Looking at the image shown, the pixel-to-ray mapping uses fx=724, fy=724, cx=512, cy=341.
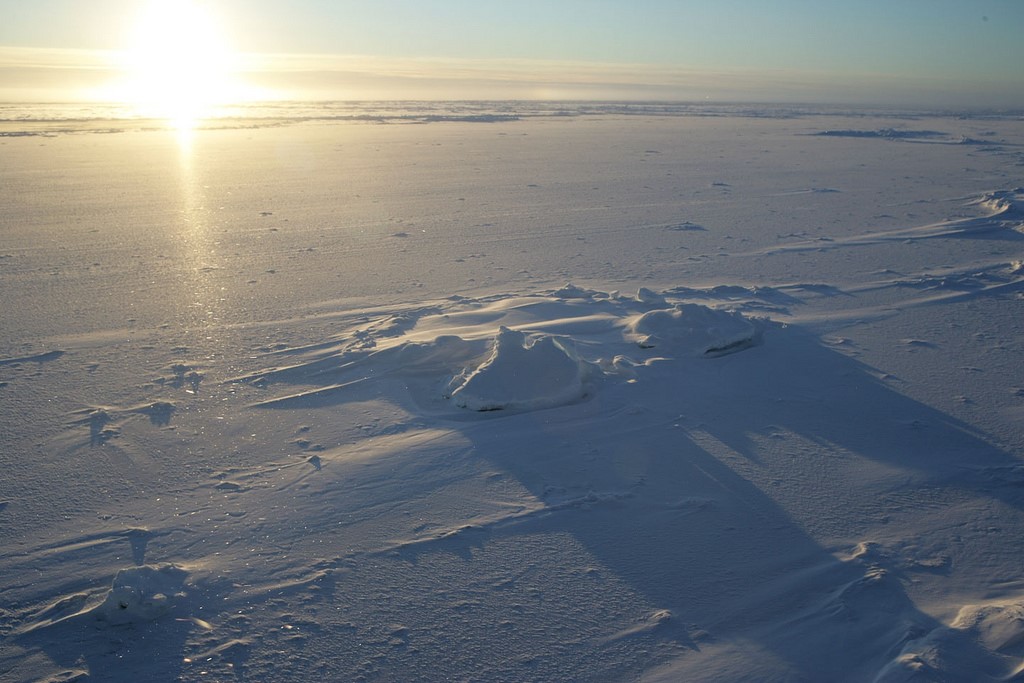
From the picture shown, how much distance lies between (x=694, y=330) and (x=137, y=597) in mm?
4321

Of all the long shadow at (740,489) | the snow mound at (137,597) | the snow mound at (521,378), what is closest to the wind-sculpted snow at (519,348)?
the snow mound at (521,378)

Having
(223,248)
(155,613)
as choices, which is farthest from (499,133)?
(155,613)

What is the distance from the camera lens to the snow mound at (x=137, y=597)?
3.01 metres

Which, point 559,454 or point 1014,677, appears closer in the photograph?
point 1014,677

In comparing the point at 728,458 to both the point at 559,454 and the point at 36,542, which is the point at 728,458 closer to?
the point at 559,454

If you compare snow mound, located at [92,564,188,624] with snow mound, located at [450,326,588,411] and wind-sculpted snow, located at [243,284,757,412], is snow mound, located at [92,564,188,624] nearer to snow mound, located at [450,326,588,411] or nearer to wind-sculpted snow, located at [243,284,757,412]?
wind-sculpted snow, located at [243,284,757,412]

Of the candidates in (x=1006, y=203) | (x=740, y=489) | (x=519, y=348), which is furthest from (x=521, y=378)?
(x=1006, y=203)

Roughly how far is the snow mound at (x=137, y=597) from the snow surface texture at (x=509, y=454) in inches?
0.4

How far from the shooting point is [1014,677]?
2.70 metres

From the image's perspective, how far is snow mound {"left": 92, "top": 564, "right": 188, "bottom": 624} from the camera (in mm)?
3010

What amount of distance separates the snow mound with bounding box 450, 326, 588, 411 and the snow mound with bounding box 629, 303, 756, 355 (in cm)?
96

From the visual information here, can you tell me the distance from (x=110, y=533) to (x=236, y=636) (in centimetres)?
→ 107

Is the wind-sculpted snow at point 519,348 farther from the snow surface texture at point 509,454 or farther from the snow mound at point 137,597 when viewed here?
the snow mound at point 137,597

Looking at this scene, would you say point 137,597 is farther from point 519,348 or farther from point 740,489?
point 740,489
